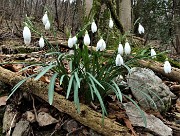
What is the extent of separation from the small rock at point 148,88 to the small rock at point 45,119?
2.84ft

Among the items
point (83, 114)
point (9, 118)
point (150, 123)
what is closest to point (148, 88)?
point (150, 123)

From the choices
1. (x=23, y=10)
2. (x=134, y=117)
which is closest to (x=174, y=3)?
(x=23, y=10)

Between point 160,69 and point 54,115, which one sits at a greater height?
point 160,69

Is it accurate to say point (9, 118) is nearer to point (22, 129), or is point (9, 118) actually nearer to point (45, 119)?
point (22, 129)

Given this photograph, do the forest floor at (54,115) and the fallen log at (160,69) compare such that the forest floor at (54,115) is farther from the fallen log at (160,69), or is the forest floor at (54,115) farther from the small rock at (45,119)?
the fallen log at (160,69)

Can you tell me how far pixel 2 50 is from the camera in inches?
179

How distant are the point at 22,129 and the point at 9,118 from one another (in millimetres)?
215

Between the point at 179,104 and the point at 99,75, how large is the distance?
4.12 ft

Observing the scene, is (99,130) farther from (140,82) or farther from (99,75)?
(140,82)

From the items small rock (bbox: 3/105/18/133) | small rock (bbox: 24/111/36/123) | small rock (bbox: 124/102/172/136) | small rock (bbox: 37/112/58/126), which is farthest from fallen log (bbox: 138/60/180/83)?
small rock (bbox: 3/105/18/133)

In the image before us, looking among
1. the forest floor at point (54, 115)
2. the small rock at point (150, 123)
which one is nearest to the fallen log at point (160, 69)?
the forest floor at point (54, 115)

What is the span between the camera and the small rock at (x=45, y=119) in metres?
2.60

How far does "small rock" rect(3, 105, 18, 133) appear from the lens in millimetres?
2639

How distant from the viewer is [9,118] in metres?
2.70
